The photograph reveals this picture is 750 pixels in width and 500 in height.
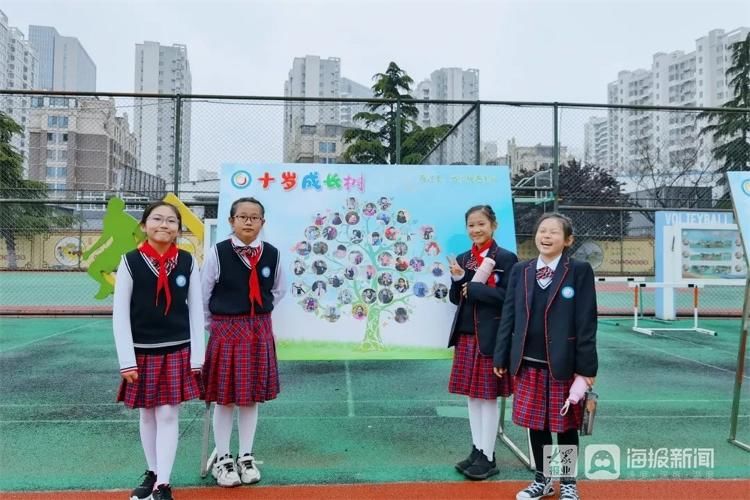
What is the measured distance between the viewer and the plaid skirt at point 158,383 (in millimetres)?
2549

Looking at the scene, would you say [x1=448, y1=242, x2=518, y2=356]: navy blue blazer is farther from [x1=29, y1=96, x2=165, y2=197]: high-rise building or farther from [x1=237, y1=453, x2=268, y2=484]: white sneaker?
[x1=29, y1=96, x2=165, y2=197]: high-rise building

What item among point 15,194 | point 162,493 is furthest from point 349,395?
point 15,194

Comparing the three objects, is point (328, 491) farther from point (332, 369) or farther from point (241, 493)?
→ point (332, 369)

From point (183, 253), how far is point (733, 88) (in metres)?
28.3

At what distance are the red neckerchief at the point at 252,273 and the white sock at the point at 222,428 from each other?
1.88 feet

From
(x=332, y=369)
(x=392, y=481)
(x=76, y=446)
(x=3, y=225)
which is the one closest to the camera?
(x=392, y=481)

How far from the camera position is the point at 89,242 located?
46.0 feet

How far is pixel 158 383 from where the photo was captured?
8.43 ft

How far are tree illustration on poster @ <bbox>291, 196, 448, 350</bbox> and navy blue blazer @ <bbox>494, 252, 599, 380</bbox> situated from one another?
918mm

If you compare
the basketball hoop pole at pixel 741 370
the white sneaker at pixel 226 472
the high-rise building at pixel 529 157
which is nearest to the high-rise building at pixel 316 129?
the high-rise building at pixel 529 157

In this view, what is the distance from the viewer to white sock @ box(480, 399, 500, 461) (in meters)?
3.00

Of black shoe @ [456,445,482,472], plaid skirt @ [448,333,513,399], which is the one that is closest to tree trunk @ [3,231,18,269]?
plaid skirt @ [448,333,513,399]

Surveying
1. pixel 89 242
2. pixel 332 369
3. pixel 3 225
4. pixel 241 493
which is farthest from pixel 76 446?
pixel 89 242

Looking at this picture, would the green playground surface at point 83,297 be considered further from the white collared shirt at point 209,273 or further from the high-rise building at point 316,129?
the white collared shirt at point 209,273
